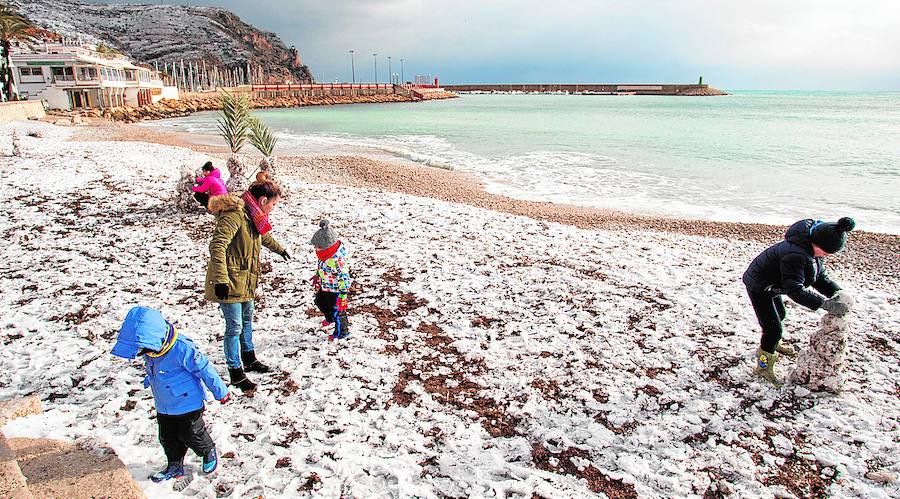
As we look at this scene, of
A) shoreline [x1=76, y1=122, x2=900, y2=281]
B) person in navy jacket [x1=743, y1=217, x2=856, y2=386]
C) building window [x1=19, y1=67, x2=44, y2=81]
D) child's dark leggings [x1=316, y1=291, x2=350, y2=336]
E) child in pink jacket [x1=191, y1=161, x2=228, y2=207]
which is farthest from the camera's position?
building window [x1=19, y1=67, x2=44, y2=81]

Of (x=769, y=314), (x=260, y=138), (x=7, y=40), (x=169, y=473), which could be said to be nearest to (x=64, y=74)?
(x=7, y=40)

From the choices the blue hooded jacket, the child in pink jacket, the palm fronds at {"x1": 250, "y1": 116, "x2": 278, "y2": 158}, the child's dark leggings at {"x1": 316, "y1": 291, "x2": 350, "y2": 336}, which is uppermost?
the palm fronds at {"x1": 250, "y1": 116, "x2": 278, "y2": 158}

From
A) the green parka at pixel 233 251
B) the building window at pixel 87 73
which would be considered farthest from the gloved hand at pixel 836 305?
the building window at pixel 87 73

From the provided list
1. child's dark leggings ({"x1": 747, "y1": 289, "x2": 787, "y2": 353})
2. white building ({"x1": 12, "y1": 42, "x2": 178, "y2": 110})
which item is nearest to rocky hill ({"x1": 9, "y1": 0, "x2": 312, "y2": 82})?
white building ({"x1": 12, "y1": 42, "x2": 178, "y2": 110})

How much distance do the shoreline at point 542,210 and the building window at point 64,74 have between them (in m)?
50.1

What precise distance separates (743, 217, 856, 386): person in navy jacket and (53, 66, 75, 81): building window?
7282 centimetres

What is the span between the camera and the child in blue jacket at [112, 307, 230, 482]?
3.41 metres

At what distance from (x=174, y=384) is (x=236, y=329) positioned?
1.44 meters

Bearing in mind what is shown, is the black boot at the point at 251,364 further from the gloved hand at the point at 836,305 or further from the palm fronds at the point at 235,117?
the palm fronds at the point at 235,117

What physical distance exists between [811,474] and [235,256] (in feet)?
18.6

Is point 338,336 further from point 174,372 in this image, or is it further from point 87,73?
point 87,73

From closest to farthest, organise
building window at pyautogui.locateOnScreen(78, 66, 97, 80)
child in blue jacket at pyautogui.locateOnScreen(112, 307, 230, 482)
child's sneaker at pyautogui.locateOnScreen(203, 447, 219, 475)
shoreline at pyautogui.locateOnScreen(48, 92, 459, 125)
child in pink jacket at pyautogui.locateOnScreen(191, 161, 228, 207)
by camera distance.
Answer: child in blue jacket at pyautogui.locateOnScreen(112, 307, 230, 482) < child's sneaker at pyautogui.locateOnScreen(203, 447, 219, 475) < child in pink jacket at pyautogui.locateOnScreen(191, 161, 228, 207) < shoreline at pyautogui.locateOnScreen(48, 92, 459, 125) < building window at pyautogui.locateOnScreen(78, 66, 97, 80)

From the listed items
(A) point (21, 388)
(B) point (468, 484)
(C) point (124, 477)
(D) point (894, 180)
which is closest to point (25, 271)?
(A) point (21, 388)

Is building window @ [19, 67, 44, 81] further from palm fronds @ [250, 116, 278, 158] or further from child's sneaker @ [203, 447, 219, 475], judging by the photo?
child's sneaker @ [203, 447, 219, 475]
